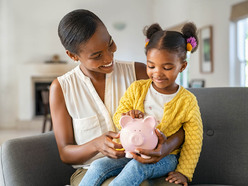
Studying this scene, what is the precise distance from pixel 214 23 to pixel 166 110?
4.79 metres

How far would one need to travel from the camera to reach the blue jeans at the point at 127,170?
1182 millimetres

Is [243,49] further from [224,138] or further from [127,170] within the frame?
[127,170]

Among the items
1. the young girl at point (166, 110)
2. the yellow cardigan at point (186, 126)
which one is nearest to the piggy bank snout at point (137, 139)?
the young girl at point (166, 110)

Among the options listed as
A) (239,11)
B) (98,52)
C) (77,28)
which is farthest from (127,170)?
(239,11)

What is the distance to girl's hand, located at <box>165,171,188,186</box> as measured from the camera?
4.15 ft

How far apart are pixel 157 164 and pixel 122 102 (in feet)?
1.11

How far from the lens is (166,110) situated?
1350 millimetres

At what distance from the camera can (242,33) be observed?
526cm

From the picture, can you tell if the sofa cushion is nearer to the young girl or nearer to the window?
the young girl

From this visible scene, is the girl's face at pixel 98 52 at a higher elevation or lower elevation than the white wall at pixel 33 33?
lower

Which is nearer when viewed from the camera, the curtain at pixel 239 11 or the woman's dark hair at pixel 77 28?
the woman's dark hair at pixel 77 28

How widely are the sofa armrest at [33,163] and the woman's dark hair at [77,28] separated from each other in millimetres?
530

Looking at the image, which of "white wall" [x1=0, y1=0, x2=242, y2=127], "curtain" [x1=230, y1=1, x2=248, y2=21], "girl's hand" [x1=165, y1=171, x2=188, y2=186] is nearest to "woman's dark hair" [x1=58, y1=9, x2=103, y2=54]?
"girl's hand" [x1=165, y1=171, x2=188, y2=186]

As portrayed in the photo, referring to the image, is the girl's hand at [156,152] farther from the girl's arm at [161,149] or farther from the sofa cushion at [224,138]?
the sofa cushion at [224,138]
